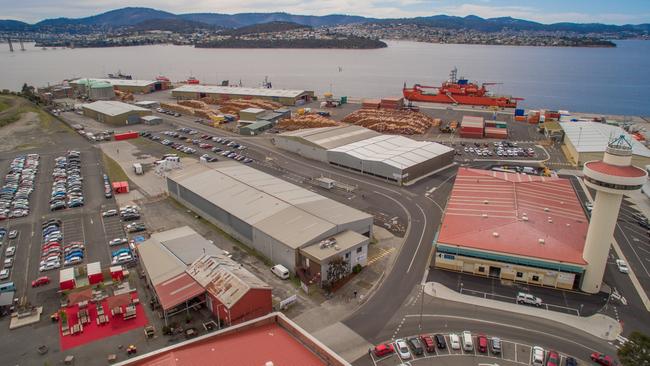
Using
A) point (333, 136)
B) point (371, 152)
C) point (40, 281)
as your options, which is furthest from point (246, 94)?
point (40, 281)

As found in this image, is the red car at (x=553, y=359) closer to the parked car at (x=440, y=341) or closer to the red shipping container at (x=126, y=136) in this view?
the parked car at (x=440, y=341)

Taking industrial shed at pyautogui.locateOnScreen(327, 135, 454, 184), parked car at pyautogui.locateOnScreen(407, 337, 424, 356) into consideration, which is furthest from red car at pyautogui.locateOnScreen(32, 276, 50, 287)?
industrial shed at pyautogui.locateOnScreen(327, 135, 454, 184)

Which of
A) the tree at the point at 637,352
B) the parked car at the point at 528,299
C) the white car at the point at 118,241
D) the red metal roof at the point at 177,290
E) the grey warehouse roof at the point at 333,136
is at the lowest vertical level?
the parked car at the point at 528,299

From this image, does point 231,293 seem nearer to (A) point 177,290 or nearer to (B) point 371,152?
(A) point 177,290

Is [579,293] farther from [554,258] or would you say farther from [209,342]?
[209,342]

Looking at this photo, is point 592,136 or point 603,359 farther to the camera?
point 592,136

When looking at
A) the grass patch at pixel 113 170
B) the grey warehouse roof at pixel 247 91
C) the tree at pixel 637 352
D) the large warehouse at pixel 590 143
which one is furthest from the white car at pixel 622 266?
the grey warehouse roof at pixel 247 91
